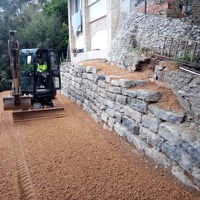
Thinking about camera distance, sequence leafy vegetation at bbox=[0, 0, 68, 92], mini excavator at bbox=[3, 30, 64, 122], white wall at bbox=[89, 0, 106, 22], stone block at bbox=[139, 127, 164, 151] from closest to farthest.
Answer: stone block at bbox=[139, 127, 164, 151] < mini excavator at bbox=[3, 30, 64, 122] < white wall at bbox=[89, 0, 106, 22] < leafy vegetation at bbox=[0, 0, 68, 92]

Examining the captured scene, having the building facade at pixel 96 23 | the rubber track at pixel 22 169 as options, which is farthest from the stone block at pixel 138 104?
the building facade at pixel 96 23

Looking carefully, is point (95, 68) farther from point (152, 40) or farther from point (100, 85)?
point (152, 40)

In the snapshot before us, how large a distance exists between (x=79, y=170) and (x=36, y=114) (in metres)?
4.36

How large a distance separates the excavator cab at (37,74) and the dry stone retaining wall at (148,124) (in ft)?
7.74

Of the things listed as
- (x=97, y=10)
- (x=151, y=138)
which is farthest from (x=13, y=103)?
(x=97, y=10)

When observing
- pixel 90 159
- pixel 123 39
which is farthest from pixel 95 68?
pixel 90 159

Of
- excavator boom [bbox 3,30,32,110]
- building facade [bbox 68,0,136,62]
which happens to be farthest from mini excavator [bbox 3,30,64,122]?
building facade [bbox 68,0,136,62]

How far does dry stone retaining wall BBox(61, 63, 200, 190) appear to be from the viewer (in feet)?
11.0

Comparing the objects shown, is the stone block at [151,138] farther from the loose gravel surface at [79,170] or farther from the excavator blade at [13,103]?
the excavator blade at [13,103]

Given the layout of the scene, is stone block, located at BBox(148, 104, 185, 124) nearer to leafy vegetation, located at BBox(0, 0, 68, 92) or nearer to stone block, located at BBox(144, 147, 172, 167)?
stone block, located at BBox(144, 147, 172, 167)

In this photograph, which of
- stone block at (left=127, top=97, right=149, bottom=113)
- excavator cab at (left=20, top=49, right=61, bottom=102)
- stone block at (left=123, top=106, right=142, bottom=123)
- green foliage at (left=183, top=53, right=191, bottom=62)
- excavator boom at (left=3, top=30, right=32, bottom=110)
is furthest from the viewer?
excavator cab at (left=20, top=49, right=61, bottom=102)

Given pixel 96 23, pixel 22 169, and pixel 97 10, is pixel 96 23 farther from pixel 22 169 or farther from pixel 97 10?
pixel 22 169

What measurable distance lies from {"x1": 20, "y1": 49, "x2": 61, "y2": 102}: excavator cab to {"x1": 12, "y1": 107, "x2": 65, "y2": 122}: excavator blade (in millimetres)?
1049

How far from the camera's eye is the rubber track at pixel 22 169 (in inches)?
138
